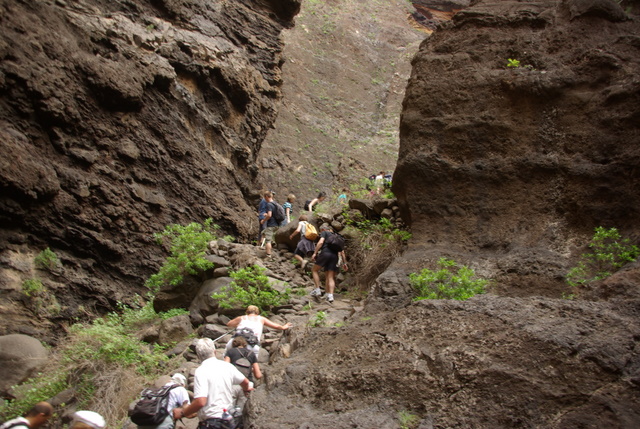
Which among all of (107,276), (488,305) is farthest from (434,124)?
(107,276)

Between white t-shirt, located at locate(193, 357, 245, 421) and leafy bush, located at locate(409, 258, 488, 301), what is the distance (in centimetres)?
241

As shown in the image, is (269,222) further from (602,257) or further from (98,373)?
(602,257)

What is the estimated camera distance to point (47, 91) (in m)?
11.2

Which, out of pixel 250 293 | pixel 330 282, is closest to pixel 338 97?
pixel 330 282

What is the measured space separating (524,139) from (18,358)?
874cm

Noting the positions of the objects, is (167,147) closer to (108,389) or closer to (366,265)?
(366,265)

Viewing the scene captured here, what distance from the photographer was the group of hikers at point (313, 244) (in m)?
9.64

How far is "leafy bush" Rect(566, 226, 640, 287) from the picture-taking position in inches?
259

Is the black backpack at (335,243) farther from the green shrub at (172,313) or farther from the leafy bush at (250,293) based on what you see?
the green shrub at (172,313)

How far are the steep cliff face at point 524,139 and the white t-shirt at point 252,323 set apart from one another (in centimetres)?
236

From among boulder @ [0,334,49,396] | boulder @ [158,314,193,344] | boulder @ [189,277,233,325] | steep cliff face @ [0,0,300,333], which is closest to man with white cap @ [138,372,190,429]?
boulder @ [158,314,193,344]

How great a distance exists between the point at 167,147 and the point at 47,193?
10.8 feet

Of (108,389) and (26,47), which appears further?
(26,47)

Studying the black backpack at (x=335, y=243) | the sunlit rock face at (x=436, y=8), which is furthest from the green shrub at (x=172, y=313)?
the sunlit rock face at (x=436, y=8)
